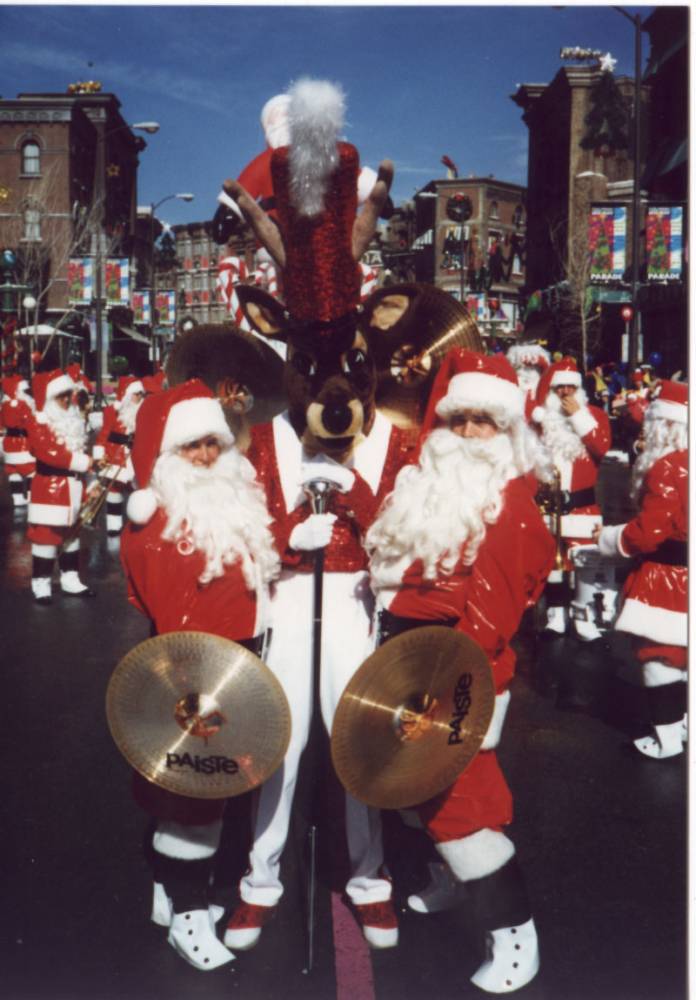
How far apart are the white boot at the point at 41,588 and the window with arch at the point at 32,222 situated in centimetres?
574

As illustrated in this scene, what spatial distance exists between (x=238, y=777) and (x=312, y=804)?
57 centimetres

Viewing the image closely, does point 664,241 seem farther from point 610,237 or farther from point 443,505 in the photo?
point 610,237

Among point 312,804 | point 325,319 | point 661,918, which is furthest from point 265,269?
point 661,918

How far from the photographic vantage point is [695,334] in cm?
302

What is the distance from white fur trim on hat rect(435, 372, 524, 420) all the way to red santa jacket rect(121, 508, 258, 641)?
0.82 metres

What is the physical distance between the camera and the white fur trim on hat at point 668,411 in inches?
162

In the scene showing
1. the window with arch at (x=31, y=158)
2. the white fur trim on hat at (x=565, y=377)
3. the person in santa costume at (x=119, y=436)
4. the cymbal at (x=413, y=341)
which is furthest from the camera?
the person in santa costume at (x=119, y=436)

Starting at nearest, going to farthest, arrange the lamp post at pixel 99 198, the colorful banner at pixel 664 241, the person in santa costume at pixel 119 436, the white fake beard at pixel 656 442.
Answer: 1. the lamp post at pixel 99 198
2. the white fake beard at pixel 656 442
3. the colorful banner at pixel 664 241
4. the person in santa costume at pixel 119 436

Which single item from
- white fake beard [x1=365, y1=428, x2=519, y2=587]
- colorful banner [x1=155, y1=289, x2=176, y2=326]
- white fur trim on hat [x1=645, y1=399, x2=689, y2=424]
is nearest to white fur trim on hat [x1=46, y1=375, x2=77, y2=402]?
colorful banner [x1=155, y1=289, x2=176, y2=326]

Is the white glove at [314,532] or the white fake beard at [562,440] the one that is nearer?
the white glove at [314,532]

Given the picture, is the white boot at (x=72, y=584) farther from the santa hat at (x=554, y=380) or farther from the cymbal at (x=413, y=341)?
the cymbal at (x=413, y=341)

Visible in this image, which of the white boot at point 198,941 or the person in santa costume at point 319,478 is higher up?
the person in santa costume at point 319,478

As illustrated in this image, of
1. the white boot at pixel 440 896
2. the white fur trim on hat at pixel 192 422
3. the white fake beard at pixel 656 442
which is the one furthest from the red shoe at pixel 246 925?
the white fake beard at pixel 656 442

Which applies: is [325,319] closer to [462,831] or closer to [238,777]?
[238,777]
